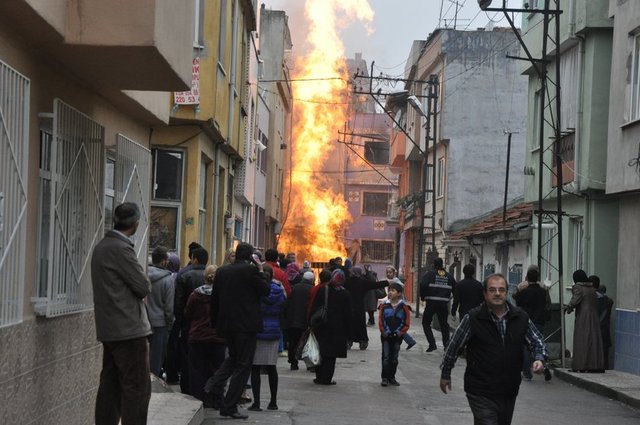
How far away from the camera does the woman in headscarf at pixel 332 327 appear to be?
682 inches

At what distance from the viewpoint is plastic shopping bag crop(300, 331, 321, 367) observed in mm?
17141

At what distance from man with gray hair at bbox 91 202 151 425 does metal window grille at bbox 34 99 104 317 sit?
50 centimetres

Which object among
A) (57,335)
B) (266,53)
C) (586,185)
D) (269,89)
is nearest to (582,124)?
(586,185)

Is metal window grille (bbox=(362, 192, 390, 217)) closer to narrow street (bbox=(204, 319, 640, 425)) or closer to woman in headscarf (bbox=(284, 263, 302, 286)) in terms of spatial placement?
woman in headscarf (bbox=(284, 263, 302, 286))

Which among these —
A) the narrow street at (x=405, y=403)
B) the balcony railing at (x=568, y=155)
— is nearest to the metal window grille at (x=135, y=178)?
the narrow street at (x=405, y=403)

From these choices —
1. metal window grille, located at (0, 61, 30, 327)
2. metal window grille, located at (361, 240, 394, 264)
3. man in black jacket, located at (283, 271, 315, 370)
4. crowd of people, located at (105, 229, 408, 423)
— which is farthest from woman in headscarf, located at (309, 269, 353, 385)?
metal window grille, located at (361, 240, 394, 264)

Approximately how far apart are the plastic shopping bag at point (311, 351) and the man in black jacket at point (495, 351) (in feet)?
27.3

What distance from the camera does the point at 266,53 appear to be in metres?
49.9

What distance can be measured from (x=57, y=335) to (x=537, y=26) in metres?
19.9

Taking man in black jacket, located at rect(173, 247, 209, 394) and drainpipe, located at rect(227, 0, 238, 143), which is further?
drainpipe, located at rect(227, 0, 238, 143)

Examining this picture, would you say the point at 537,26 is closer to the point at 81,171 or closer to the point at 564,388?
the point at 564,388

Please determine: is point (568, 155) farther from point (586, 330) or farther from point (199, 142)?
point (199, 142)

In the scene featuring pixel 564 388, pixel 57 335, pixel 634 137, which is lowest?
pixel 564 388

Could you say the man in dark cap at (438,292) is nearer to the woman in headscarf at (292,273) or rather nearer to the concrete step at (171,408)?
the woman in headscarf at (292,273)
